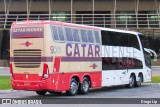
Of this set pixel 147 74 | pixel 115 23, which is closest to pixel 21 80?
pixel 147 74

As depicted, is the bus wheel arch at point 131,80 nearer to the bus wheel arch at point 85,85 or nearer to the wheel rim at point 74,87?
the bus wheel arch at point 85,85

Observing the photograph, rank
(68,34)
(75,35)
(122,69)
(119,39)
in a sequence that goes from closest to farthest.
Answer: (68,34), (75,35), (119,39), (122,69)

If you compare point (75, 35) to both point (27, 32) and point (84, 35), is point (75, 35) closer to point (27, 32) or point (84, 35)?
point (84, 35)

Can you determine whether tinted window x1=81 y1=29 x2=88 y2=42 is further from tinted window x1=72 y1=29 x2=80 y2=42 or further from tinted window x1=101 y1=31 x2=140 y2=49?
tinted window x1=101 y1=31 x2=140 y2=49

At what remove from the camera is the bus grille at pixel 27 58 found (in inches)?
807

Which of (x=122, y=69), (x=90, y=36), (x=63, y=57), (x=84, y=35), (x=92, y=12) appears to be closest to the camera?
(x=63, y=57)

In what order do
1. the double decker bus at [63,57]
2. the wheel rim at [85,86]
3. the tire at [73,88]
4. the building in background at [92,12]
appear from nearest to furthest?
the double decker bus at [63,57] → the tire at [73,88] → the wheel rim at [85,86] → the building in background at [92,12]

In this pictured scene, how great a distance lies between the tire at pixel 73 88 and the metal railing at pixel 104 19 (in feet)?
113

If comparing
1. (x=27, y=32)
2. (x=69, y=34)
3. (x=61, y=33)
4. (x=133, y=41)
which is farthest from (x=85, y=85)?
(x=133, y=41)

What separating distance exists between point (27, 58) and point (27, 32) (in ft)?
3.77

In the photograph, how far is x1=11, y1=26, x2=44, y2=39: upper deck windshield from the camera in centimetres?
2059

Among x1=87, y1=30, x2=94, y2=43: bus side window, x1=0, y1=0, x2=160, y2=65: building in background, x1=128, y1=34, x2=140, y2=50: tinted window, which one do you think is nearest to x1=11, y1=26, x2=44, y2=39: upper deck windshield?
x1=87, y1=30, x2=94, y2=43: bus side window

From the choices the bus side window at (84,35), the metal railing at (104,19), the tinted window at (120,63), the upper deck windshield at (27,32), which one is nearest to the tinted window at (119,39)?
the tinted window at (120,63)

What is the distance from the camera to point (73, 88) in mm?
21906
